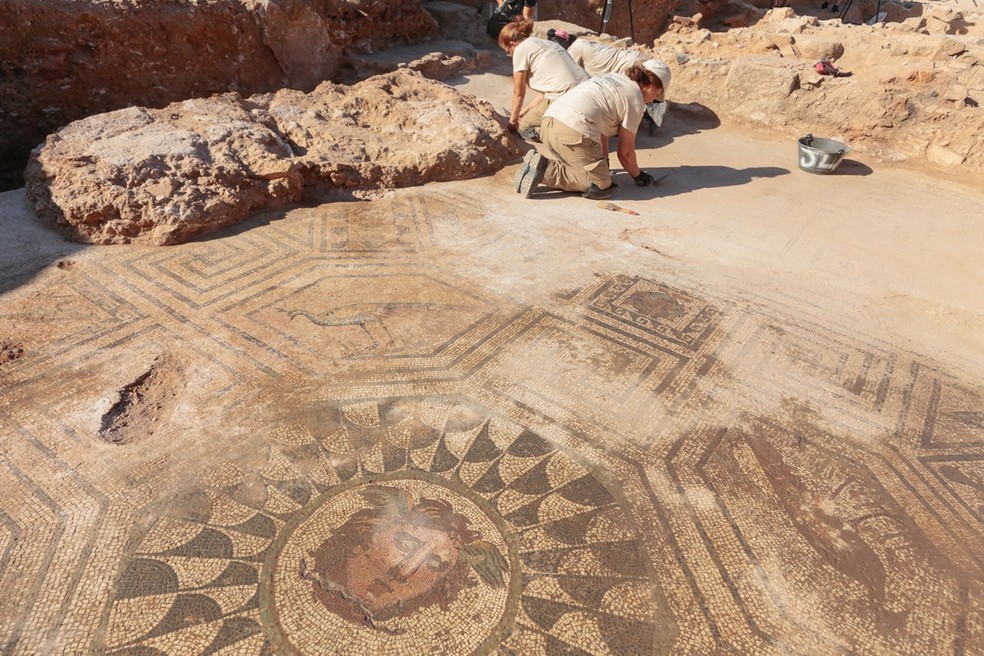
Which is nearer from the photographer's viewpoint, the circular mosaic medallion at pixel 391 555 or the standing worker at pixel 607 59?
the circular mosaic medallion at pixel 391 555

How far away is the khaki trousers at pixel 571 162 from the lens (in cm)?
390

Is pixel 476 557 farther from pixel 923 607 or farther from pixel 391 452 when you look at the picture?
pixel 923 607

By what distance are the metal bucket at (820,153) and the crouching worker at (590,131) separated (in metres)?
1.54

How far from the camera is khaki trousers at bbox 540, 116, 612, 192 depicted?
3904 mm

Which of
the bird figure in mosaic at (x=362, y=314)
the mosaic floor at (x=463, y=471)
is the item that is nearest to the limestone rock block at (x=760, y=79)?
the mosaic floor at (x=463, y=471)

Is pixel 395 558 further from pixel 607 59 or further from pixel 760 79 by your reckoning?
pixel 760 79

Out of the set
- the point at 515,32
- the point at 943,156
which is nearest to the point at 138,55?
the point at 515,32

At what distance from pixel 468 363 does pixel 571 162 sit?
7.09 feet

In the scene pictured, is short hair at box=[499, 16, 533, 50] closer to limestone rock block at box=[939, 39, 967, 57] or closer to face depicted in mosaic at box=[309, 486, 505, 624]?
limestone rock block at box=[939, 39, 967, 57]

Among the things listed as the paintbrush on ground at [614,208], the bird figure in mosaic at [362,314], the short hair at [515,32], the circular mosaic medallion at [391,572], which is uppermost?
the short hair at [515,32]

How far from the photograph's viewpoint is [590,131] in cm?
387

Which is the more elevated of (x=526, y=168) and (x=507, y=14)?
(x=507, y=14)

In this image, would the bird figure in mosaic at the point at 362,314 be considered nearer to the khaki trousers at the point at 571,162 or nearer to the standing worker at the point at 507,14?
the khaki trousers at the point at 571,162

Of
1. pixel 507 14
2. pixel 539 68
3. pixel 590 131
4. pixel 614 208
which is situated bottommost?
pixel 614 208
